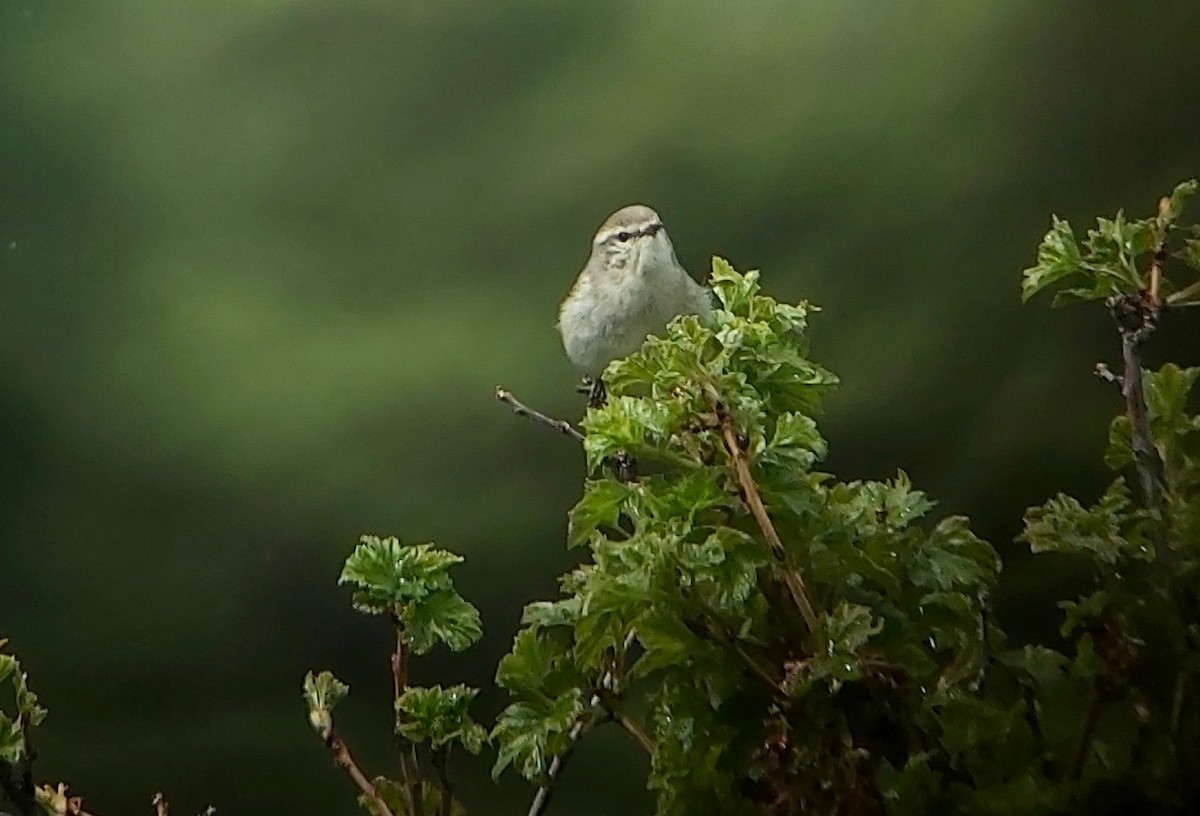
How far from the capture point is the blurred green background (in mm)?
1404

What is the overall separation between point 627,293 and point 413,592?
566mm

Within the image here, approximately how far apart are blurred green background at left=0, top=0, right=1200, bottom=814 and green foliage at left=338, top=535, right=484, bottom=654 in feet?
1.80

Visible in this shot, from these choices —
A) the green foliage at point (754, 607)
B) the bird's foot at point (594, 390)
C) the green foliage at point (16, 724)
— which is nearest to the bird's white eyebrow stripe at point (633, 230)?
the bird's foot at point (594, 390)

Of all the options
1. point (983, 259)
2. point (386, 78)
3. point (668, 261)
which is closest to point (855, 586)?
point (668, 261)

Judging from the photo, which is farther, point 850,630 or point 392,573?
point 392,573

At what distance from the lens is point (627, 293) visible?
4.42ft

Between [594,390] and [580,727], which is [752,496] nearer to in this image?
[580,727]

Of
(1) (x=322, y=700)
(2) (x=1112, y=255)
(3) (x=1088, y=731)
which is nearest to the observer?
(3) (x=1088, y=731)

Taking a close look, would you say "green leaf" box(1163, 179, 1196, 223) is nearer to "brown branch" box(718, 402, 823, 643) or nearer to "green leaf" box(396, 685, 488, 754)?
"brown branch" box(718, 402, 823, 643)

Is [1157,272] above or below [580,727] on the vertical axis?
above

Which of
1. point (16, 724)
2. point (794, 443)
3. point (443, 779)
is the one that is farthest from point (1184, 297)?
point (16, 724)

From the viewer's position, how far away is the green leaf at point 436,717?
35.3 inches

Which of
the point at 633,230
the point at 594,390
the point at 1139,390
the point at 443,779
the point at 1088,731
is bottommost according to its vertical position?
the point at 1088,731

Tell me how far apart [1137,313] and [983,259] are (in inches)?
23.6
